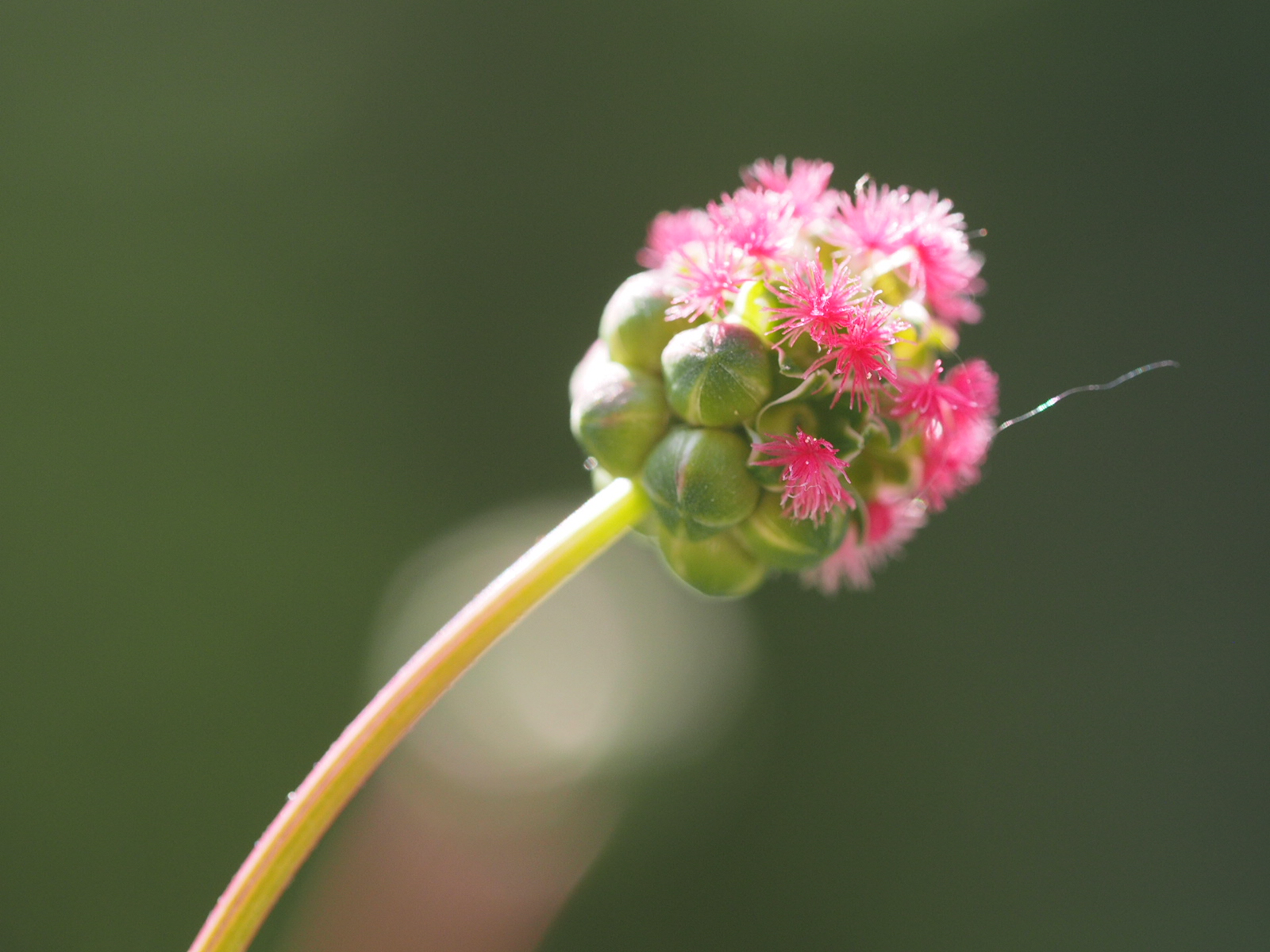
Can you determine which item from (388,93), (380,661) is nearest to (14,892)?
(380,661)

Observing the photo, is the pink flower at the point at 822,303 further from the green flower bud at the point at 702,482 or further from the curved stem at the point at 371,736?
the curved stem at the point at 371,736

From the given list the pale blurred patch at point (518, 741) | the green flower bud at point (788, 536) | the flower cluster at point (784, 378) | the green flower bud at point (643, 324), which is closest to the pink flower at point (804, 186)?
the flower cluster at point (784, 378)

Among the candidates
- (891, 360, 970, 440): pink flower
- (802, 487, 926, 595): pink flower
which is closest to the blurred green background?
(802, 487, 926, 595): pink flower

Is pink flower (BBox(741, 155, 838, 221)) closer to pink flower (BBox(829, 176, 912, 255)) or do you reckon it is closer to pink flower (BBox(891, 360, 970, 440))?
pink flower (BBox(829, 176, 912, 255))

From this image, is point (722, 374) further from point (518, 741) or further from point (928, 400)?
point (518, 741)

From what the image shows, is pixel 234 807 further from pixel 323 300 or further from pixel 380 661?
pixel 323 300
